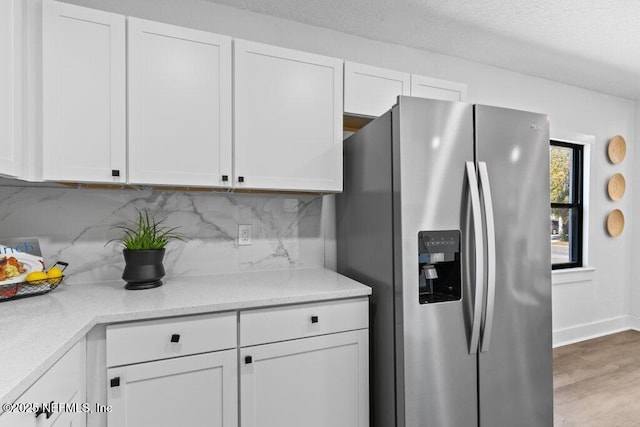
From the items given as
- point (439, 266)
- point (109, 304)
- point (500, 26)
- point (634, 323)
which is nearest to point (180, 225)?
point (109, 304)

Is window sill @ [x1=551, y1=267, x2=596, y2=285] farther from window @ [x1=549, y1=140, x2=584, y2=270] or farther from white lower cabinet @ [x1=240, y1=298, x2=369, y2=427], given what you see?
white lower cabinet @ [x1=240, y1=298, x2=369, y2=427]

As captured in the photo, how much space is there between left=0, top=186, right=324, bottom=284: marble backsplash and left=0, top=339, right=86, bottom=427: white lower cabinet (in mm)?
771

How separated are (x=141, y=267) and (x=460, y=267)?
4.96 ft

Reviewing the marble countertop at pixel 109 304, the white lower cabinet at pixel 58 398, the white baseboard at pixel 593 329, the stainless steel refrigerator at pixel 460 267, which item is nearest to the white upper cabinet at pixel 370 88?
the stainless steel refrigerator at pixel 460 267

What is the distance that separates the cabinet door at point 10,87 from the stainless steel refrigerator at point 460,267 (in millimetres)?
1538

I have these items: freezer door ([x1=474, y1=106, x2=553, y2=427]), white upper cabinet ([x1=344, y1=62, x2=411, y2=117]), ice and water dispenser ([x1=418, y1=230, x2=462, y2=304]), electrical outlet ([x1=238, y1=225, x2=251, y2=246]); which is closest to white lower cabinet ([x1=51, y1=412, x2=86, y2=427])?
electrical outlet ([x1=238, y1=225, x2=251, y2=246])

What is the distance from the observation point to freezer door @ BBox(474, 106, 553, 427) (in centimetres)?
156

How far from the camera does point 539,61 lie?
9.40ft

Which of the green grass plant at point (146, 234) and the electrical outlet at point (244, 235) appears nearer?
the green grass plant at point (146, 234)

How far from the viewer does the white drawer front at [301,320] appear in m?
1.42

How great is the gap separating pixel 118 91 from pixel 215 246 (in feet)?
3.16

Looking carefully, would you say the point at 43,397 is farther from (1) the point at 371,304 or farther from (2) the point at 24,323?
(1) the point at 371,304

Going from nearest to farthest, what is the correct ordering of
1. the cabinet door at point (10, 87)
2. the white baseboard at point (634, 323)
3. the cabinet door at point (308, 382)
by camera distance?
the cabinet door at point (10, 87), the cabinet door at point (308, 382), the white baseboard at point (634, 323)

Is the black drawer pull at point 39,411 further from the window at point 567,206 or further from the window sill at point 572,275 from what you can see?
the window at point 567,206
